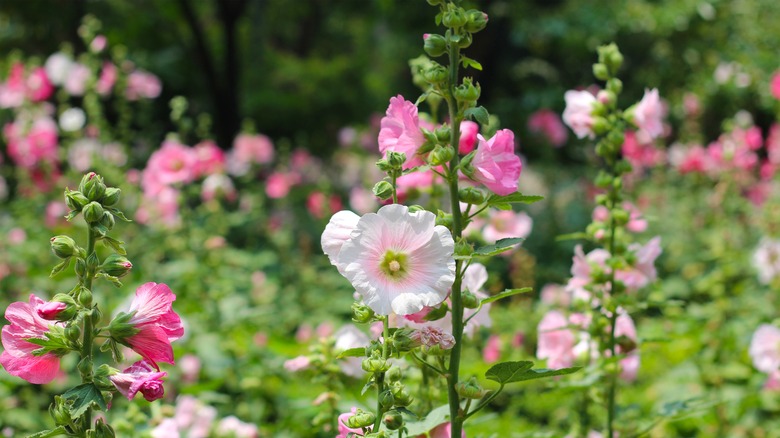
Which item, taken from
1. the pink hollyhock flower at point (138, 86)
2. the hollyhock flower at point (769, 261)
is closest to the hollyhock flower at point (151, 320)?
the hollyhock flower at point (769, 261)

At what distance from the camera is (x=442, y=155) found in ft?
3.59

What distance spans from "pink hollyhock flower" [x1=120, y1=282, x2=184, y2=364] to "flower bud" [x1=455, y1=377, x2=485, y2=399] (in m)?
0.38

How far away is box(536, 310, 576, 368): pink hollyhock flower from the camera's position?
6.17ft

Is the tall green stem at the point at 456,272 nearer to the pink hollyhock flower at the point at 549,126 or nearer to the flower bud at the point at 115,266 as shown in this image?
the flower bud at the point at 115,266

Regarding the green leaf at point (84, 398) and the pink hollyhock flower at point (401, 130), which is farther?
the pink hollyhock flower at point (401, 130)

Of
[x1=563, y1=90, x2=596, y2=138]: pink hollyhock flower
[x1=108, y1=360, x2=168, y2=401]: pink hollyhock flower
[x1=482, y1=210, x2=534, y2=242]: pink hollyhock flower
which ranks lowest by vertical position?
[x1=108, y1=360, x2=168, y2=401]: pink hollyhock flower

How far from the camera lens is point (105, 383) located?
3.24ft

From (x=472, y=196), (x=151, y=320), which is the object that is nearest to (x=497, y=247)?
(x=472, y=196)

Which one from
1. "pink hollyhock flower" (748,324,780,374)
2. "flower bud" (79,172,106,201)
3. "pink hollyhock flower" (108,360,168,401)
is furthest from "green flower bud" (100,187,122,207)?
"pink hollyhock flower" (748,324,780,374)

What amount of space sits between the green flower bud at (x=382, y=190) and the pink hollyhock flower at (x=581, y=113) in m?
0.78

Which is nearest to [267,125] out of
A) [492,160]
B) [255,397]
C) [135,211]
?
[135,211]

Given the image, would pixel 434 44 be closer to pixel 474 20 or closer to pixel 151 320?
pixel 474 20

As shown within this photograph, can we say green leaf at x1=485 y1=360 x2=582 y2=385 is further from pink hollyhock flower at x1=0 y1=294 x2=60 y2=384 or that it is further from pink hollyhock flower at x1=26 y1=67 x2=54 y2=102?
pink hollyhock flower at x1=26 y1=67 x2=54 y2=102

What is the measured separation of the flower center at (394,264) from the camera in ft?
3.60
